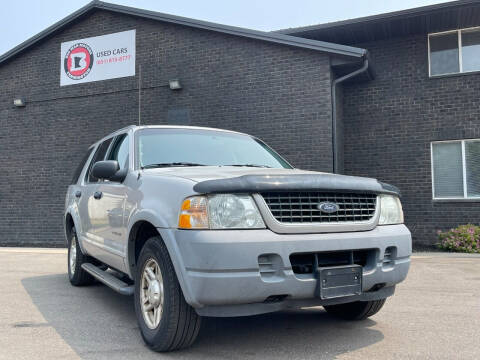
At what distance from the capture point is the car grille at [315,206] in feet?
10.3

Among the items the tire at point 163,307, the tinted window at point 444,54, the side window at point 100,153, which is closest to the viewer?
the tire at point 163,307

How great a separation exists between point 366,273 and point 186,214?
1343mm

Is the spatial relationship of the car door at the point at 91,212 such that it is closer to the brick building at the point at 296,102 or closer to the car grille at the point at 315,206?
the car grille at the point at 315,206

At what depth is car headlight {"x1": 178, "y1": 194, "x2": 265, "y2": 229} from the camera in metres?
3.01

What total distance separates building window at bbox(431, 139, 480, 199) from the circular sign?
30.8ft

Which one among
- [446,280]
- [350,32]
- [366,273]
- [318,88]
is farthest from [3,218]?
[366,273]

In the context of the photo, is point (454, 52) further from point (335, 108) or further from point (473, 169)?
point (335, 108)

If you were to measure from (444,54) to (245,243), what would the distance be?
10.7m

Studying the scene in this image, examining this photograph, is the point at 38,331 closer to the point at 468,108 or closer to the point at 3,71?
the point at 468,108

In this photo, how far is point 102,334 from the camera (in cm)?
392

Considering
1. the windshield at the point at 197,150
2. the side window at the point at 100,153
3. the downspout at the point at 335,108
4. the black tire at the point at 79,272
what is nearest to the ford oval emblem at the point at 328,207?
the windshield at the point at 197,150

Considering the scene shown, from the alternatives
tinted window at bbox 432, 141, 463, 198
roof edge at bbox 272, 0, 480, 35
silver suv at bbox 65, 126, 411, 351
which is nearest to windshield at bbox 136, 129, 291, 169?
silver suv at bbox 65, 126, 411, 351

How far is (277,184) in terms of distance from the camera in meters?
3.11

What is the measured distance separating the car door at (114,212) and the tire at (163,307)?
0.56m
